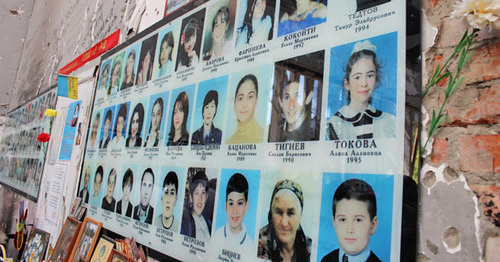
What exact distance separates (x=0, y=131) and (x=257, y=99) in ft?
14.4

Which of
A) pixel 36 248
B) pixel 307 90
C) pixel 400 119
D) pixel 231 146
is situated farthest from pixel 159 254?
pixel 36 248

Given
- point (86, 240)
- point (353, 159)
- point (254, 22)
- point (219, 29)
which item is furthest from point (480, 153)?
point (86, 240)

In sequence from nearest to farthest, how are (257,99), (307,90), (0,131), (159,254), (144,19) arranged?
(307,90)
(257,99)
(159,254)
(144,19)
(0,131)

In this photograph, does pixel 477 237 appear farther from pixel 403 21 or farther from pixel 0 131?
pixel 0 131

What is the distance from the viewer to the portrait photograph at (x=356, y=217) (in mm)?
607

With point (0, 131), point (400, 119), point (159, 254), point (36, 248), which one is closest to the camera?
point (400, 119)

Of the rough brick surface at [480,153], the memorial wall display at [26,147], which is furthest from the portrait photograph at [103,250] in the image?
the memorial wall display at [26,147]

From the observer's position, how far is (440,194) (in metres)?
0.57

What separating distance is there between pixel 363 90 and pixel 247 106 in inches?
13.6

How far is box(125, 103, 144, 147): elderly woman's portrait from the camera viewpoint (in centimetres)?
137

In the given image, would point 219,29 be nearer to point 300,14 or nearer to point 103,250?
point 300,14

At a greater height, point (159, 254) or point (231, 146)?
point (231, 146)

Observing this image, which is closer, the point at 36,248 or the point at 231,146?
the point at 231,146

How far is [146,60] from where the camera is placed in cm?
145
